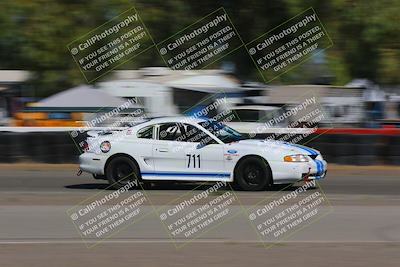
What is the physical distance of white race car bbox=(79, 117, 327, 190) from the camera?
12094mm

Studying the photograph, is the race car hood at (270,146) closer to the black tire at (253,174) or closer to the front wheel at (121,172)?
the black tire at (253,174)

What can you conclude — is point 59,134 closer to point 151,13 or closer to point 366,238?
point 151,13

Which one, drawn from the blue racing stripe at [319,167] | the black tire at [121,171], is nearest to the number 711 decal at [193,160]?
the black tire at [121,171]

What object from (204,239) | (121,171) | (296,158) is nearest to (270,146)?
(296,158)

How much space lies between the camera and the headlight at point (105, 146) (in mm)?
12715

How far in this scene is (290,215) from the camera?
8.96 m

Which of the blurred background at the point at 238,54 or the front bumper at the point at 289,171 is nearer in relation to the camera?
the front bumper at the point at 289,171

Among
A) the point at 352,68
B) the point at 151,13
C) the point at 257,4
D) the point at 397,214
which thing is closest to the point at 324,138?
the point at 352,68

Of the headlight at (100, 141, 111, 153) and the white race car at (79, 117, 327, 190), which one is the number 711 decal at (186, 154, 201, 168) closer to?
the white race car at (79, 117, 327, 190)

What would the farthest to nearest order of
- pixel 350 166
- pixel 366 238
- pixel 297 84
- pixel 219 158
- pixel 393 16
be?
pixel 297 84
pixel 393 16
pixel 350 166
pixel 219 158
pixel 366 238

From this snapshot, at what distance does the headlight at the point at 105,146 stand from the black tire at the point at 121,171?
0.71 feet

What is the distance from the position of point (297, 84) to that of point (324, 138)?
12.0ft

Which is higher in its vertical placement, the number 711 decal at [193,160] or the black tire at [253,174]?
the number 711 decal at [193,160]

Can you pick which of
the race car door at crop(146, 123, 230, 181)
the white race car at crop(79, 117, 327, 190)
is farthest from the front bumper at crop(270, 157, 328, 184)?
the race car door at crop(146, 123, 230, 181)
